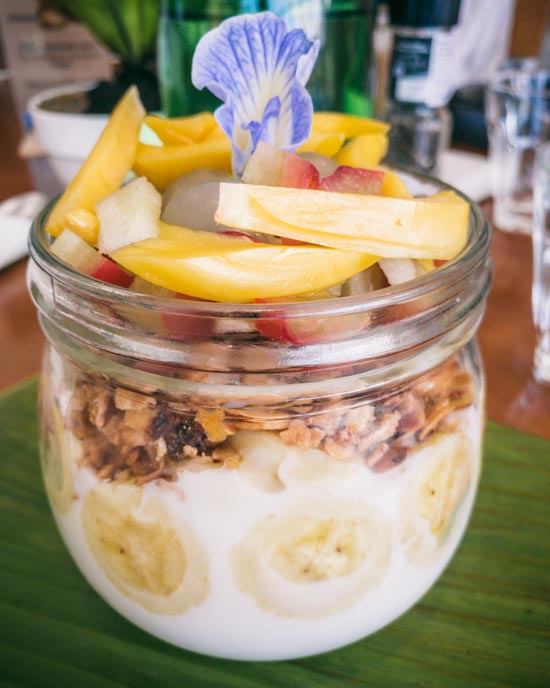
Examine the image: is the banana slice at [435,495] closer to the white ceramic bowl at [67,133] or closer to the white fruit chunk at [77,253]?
the white fruit chunk at [77,253]

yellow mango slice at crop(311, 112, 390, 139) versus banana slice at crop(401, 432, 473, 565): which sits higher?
yellow mango slice at crop(311, 112, 390, 139)

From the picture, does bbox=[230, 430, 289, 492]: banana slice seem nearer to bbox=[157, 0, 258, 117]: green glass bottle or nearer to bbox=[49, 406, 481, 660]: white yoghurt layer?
bbox=[49, 406, 481, 660]: white yoghurt layer

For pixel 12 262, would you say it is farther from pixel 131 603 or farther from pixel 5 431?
pixel 131 603

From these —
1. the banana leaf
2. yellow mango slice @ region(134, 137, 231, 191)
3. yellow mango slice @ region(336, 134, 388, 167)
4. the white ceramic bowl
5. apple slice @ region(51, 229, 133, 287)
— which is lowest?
the white ceramic bowl

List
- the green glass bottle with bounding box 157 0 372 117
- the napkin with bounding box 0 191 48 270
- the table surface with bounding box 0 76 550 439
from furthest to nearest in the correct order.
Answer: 1. the napkin with bounding box 0 191 48 270
2. the green glass bottle with bounding box 157 0 372 117
3. the table surface with bounding box 0 76 550 439

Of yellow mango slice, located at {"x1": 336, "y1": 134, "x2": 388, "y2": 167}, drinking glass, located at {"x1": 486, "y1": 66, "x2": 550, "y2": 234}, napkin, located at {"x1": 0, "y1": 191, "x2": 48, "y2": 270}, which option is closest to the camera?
yellow mango slice, located at {"x1": 336, "y1": 134, "x2": 388, "y2": 167}

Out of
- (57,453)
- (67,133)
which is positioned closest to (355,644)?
(57,453)

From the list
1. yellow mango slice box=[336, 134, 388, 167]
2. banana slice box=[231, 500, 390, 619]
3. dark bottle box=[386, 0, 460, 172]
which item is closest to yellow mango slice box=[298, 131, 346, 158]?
Result: yellow mango slice box=[336, 134, 388, 167]

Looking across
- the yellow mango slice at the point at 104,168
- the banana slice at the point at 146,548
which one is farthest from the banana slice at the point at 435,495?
the yellow mango slice at the point at 104,168
